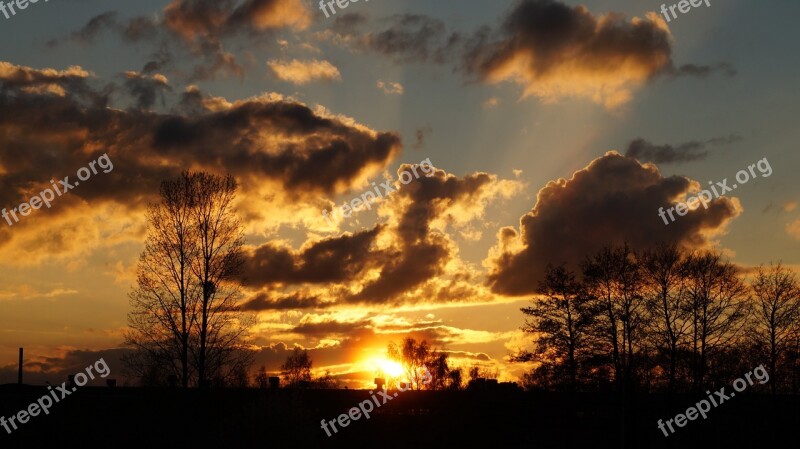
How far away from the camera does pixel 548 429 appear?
38938 millimetres

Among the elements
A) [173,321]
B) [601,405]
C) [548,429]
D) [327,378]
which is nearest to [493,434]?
[548,429]

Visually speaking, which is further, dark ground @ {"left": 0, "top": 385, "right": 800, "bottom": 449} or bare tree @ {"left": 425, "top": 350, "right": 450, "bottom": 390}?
bare tree @ {"left": 425, "top": 350, "right": 450, "bottom": 390}

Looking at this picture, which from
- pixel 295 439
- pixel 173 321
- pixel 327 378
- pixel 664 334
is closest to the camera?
pixel 295 439

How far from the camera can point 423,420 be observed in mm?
38031

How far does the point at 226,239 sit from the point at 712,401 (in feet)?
87.5

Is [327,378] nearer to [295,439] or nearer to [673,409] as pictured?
[673,409]

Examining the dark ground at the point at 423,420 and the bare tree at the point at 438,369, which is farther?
the bare tree at the point at 438,369

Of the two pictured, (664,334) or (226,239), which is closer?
(226,239)

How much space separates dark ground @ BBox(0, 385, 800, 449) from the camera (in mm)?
34281

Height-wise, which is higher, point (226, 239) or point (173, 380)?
point (226, 239)

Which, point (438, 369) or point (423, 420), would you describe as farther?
point (438, 369)

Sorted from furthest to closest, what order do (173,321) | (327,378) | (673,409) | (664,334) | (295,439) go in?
1. (327,378)
2. (664,334)
3. (673,409)
4. (173,321)
5. (295,439)

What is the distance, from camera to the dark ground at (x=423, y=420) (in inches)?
1350

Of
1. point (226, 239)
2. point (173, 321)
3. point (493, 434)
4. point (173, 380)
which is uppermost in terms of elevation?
point (226, 239)
